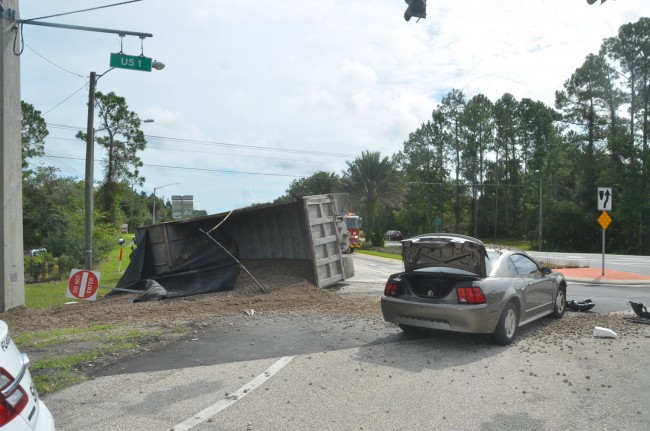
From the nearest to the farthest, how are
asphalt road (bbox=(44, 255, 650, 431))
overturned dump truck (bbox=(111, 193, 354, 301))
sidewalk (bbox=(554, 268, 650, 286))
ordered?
1. asphalt road (bbox=(44, 255, 650, 431))
2. overturned dump truck (bbox=(111, 193, 354, 301))
3. sidewalk (bbox=(554, 268, 650, 286))

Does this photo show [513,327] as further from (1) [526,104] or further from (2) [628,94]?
(1) [526,104]

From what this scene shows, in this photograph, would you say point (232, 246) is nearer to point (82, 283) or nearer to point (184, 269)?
point (184, 269)

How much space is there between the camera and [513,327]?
756cm

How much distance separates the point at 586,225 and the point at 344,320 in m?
53.1

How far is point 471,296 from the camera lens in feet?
23.1

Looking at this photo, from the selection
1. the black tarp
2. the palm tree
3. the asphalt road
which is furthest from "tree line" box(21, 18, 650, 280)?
the asphalt road

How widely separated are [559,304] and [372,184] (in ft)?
123

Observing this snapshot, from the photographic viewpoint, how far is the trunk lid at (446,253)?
751 cm

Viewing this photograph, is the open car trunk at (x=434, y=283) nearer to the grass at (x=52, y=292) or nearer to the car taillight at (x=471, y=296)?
the car taillight at (x=471, y=296)

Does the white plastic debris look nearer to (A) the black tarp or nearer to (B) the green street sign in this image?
(A) the black tarp

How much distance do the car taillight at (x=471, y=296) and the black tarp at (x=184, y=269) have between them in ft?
24.4

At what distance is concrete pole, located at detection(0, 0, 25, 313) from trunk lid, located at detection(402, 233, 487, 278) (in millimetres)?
8741

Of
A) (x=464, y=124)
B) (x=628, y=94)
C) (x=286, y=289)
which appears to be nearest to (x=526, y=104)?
(x=464, y=124)

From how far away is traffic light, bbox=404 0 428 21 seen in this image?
7324mm
